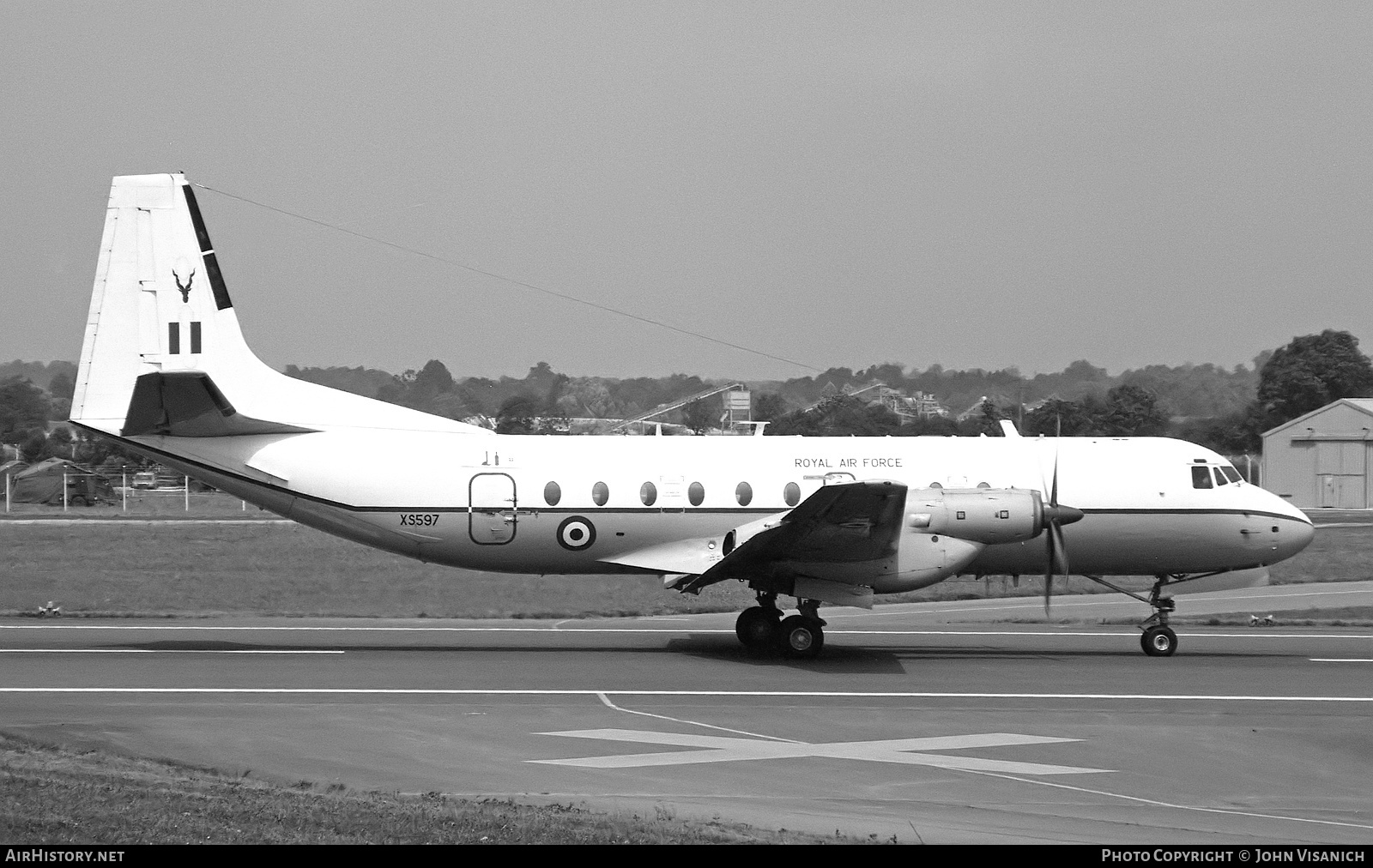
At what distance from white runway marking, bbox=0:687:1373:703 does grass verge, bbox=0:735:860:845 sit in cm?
439

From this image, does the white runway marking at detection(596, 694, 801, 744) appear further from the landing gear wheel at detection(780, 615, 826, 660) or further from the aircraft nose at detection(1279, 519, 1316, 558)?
the aircraft nose at detection(1279, 519, 1316, 558)

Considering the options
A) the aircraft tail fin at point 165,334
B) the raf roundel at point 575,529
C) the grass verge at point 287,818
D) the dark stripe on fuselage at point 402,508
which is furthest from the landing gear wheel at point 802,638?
the grass verge at point 287,818

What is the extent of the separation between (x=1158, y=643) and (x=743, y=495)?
248 inches

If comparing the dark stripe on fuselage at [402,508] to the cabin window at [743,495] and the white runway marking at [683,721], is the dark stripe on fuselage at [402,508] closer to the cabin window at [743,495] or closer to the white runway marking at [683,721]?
the cabin window at [743,495]

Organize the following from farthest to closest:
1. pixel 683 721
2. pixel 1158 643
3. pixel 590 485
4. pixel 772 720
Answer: pixel 1158 643
pixel 590 485
pixel 772 720
pixel 683 721

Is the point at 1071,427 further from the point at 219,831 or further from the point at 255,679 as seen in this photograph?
the point at 219,831

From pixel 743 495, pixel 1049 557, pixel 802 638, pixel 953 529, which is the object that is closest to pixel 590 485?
pixel 743 495

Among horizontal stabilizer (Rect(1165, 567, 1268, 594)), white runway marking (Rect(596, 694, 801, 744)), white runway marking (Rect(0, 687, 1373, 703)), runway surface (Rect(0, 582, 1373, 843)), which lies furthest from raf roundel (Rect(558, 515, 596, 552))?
horizontal stabilizer (Rect(1165, 567, 1268, 594))

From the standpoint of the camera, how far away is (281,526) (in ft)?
130

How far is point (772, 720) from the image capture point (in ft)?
40.8

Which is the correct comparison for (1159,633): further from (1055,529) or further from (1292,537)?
(1292,537)

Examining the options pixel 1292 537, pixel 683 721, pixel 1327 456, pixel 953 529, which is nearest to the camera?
pixel 683 721

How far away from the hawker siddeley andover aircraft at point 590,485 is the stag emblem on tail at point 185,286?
0.02 metres

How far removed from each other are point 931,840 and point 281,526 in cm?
3488
